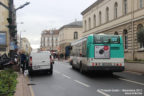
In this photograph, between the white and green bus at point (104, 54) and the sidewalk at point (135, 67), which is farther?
the sidewalk at point (135, 67)

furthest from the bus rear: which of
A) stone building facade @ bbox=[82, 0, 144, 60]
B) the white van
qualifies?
stone building facade @ bbox=[82, 0, 144, 60]

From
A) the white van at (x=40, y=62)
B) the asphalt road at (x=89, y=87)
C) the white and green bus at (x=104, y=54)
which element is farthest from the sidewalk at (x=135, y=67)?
the white van at (x=40, y=62)

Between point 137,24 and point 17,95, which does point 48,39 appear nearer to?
point 137,24

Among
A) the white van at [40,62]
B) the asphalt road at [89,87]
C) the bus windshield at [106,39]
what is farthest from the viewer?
the white van at [40,62]

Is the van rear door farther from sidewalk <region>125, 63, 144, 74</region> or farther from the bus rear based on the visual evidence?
sidewalk <region>125, 63, 144, 74</region>

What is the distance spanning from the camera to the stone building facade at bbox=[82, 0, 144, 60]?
27844 millimetres

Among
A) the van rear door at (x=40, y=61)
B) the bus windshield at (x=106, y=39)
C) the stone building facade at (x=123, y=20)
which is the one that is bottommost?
the van rear door at (x=40, y=61)

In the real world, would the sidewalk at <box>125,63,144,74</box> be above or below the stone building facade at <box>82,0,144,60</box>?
below

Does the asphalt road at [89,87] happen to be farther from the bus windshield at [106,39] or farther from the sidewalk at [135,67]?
the sidewalk at [135,67]

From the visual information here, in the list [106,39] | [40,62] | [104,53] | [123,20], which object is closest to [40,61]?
[40,62]

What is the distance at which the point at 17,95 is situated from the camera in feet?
29.2

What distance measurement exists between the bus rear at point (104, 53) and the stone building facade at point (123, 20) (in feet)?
25.1

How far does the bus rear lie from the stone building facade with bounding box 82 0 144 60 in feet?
25.1

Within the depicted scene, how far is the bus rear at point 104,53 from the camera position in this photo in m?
15.4
